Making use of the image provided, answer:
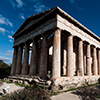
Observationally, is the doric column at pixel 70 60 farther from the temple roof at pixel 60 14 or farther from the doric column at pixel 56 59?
the temple roof at pixel 60 14

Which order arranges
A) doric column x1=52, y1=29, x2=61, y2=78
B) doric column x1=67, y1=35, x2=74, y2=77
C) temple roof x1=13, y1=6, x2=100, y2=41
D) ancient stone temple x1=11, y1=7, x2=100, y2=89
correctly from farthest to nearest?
doric column x1=67, y1=35, x2=74, y2=77 < temple roof x1=13, y1=6, x2=100, y2=41 < ancient stone temple x1=11, y1=7, x2=100, y2=89 < doric column x1=52, y1=29, x2=61, y2=78

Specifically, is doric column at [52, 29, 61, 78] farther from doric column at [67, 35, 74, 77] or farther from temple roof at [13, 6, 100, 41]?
→ temple roof at [13, 6, 100, 41]

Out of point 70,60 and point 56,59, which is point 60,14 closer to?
point 56,59

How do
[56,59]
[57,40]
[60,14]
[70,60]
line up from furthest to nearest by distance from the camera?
1. [70,60]
2. [60,14]
3. [57,40]
4. [56,59]

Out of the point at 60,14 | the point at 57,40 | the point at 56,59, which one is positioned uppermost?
the point at 60,14

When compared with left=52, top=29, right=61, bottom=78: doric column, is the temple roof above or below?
above

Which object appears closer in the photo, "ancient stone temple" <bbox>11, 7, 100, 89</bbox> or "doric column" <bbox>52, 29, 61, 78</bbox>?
"doric column" <bbox>52, 29, 61, 78</bbox>

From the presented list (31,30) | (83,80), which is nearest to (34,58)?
(31,30)

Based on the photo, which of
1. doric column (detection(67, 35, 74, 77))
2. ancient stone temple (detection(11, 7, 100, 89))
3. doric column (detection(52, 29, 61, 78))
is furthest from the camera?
doric column (detection(67, 35, 74, 77))

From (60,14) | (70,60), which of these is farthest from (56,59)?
(60,14)

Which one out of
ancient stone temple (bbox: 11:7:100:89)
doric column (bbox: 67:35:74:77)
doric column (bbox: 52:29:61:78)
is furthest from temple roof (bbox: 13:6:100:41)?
doric column (bbox: 67:35:74:77)

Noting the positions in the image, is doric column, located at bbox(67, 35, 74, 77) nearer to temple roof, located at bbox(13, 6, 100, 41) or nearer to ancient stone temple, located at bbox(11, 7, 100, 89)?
ancient stone temple, located at bbox(11, 7, 100, 89)

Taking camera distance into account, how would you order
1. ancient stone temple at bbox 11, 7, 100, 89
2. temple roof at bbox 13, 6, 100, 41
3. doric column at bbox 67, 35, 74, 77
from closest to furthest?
ancient stone temple at bbox 11, 7, 100, 89 → temple roof at bbox 13, 6, 100, 41 → doric column at bbox 67, 35, 74, 77

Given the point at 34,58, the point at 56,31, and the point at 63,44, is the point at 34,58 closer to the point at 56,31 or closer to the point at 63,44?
the point at 56,31
